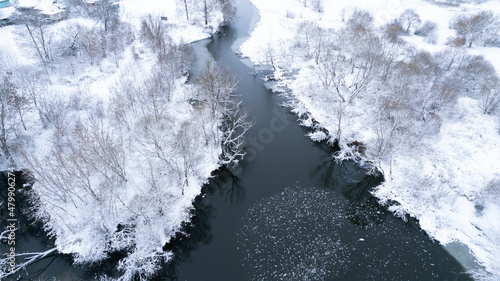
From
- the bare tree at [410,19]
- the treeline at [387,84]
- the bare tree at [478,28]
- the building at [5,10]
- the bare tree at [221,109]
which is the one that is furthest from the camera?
the bare tree at [410,19]

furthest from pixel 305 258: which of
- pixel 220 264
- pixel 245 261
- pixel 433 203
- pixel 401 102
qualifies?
pixel 401 102

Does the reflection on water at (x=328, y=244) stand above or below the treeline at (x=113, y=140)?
below

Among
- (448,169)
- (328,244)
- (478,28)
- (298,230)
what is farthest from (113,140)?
(478,28)

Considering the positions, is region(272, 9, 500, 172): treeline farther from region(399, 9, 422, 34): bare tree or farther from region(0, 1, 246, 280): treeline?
region(0, 1, 246, 280): treeline

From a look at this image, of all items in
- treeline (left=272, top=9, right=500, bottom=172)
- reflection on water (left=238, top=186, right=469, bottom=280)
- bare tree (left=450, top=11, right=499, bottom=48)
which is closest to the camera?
reflection on water (left=238, top=186, right=469, bottom=280)

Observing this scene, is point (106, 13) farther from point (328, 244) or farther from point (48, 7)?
point (328, 244)

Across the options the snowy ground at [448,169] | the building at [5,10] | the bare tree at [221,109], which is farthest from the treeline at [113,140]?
the snowy ground at [448,169]

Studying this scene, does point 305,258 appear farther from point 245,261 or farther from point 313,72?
point 313,72

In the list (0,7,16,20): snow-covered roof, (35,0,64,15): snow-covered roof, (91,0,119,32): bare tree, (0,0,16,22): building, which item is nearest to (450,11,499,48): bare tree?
(91,0,119,32): bare tree

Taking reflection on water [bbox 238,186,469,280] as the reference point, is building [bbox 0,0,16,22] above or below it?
above

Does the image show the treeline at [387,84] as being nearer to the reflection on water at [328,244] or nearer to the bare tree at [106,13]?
the reflection on water at [328,244]
